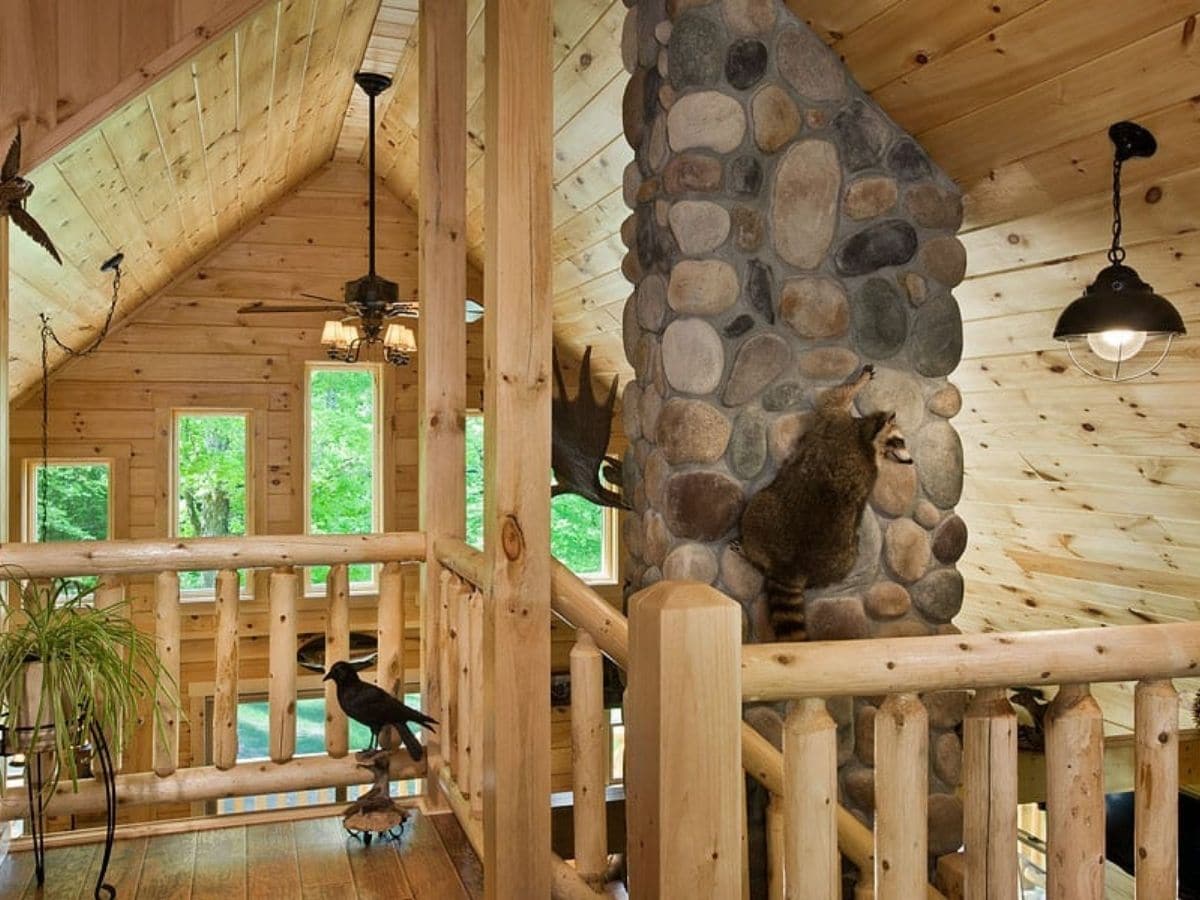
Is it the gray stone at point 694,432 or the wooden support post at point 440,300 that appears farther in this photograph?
the gray stone at point 694,432

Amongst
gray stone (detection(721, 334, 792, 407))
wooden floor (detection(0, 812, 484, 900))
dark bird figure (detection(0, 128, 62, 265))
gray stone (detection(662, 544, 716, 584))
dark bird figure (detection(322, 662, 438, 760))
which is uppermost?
dark bird figure (detection(0, 128, 62, 265))

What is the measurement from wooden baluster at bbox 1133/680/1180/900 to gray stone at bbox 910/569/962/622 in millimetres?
1948

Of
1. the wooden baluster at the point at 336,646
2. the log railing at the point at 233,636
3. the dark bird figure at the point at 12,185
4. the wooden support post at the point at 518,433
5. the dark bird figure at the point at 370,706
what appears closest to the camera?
the wooden support post at the point at 518,433

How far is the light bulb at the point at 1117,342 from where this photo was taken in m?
2.58

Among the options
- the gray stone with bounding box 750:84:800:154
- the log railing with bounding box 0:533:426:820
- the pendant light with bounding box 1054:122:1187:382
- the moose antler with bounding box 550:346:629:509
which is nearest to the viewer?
the pendant light with bounding box 1054:122:1187:382

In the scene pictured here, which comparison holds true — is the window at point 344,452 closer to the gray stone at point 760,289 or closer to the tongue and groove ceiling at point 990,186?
the tongue and groove ceiling at point 990,186

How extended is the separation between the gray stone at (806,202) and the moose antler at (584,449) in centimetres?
93

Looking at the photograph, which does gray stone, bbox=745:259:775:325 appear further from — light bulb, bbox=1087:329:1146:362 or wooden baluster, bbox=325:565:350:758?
wooden baluster, bbox=325:565:350:758

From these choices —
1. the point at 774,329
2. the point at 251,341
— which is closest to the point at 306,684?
the point at 251,341

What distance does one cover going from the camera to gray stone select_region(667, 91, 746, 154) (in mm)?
3182

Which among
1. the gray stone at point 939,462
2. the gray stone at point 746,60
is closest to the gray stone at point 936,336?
the gray stone at point 939,462

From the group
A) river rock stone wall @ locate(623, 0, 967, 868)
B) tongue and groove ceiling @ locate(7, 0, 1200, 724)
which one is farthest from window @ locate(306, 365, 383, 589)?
river rock stone wall @ locate(623, 0, 967, 868)

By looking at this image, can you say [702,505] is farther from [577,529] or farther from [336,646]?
[577,529]

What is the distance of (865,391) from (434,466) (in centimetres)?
137
